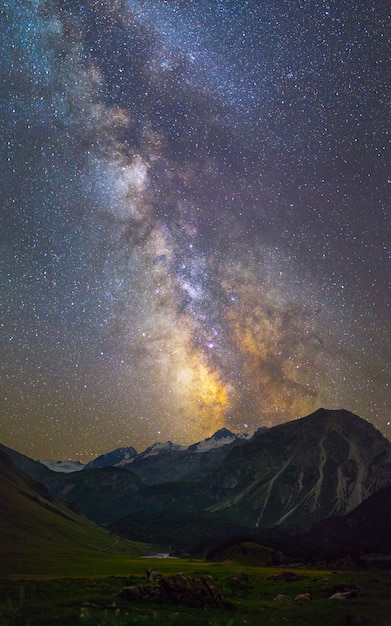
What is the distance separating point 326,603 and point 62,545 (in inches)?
6813

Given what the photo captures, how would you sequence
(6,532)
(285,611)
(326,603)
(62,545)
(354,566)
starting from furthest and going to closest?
(62,545), (6,532), (354,566), (326,603), (285,611)

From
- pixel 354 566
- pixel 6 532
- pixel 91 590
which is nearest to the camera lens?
pixel 91 590

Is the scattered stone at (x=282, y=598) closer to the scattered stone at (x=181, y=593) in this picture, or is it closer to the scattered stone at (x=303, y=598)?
the scattered stone at (x=303, y=598)

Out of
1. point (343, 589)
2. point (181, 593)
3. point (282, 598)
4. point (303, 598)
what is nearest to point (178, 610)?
point (181, 593)

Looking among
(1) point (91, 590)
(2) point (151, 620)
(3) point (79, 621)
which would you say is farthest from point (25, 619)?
(1) point (91, 590)

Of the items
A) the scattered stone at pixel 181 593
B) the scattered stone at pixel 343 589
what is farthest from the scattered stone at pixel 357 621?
the scattered stone at pixel 343 589

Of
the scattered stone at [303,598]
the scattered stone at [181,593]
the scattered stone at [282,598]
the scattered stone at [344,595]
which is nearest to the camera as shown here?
the scattered stone at [181,593]

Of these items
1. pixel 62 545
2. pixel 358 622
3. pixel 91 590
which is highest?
pixel 358 622

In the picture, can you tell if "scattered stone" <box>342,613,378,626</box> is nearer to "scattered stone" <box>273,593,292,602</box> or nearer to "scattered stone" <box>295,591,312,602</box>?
"scattered stone" <box>273,593,292,602</box>

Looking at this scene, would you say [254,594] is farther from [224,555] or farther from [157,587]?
[224,555]

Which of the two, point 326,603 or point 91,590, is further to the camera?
point 91,590

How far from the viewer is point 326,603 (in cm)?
4853

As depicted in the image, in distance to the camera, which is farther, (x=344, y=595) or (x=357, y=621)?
(x=344, y=595)

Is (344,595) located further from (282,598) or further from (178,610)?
(178,610)
